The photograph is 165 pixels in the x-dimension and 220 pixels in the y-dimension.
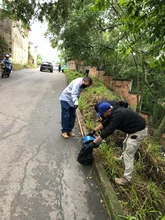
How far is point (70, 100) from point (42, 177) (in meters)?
2.15

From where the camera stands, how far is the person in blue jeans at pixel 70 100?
4986 millimetres

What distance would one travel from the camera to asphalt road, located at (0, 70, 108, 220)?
9.75 feet

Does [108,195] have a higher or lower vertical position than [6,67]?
lower

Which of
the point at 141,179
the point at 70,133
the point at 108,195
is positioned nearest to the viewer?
the point at 108,195

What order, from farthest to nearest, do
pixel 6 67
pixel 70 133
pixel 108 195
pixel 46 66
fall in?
pixel 46 66 → pixel 6 67 → pixel 70 133 → pixel 108 195

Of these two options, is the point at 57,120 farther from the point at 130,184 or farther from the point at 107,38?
the point at 107,38

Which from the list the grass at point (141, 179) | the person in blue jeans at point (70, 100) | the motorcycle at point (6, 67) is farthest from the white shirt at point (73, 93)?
the motorcycle at point (6, 67)

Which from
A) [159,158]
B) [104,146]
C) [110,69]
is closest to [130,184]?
[104,146]

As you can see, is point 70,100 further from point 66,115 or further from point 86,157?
point 86,157

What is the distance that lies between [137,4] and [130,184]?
298cm

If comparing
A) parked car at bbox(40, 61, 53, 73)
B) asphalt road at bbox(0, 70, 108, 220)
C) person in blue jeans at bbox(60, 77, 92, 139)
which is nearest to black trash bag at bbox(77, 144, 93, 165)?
asphalt road at bbox(0, 70, 108, 220)

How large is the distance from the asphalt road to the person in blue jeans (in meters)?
0.34

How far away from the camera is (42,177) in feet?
12.1

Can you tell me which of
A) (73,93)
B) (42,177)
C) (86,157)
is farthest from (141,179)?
(73,93)
